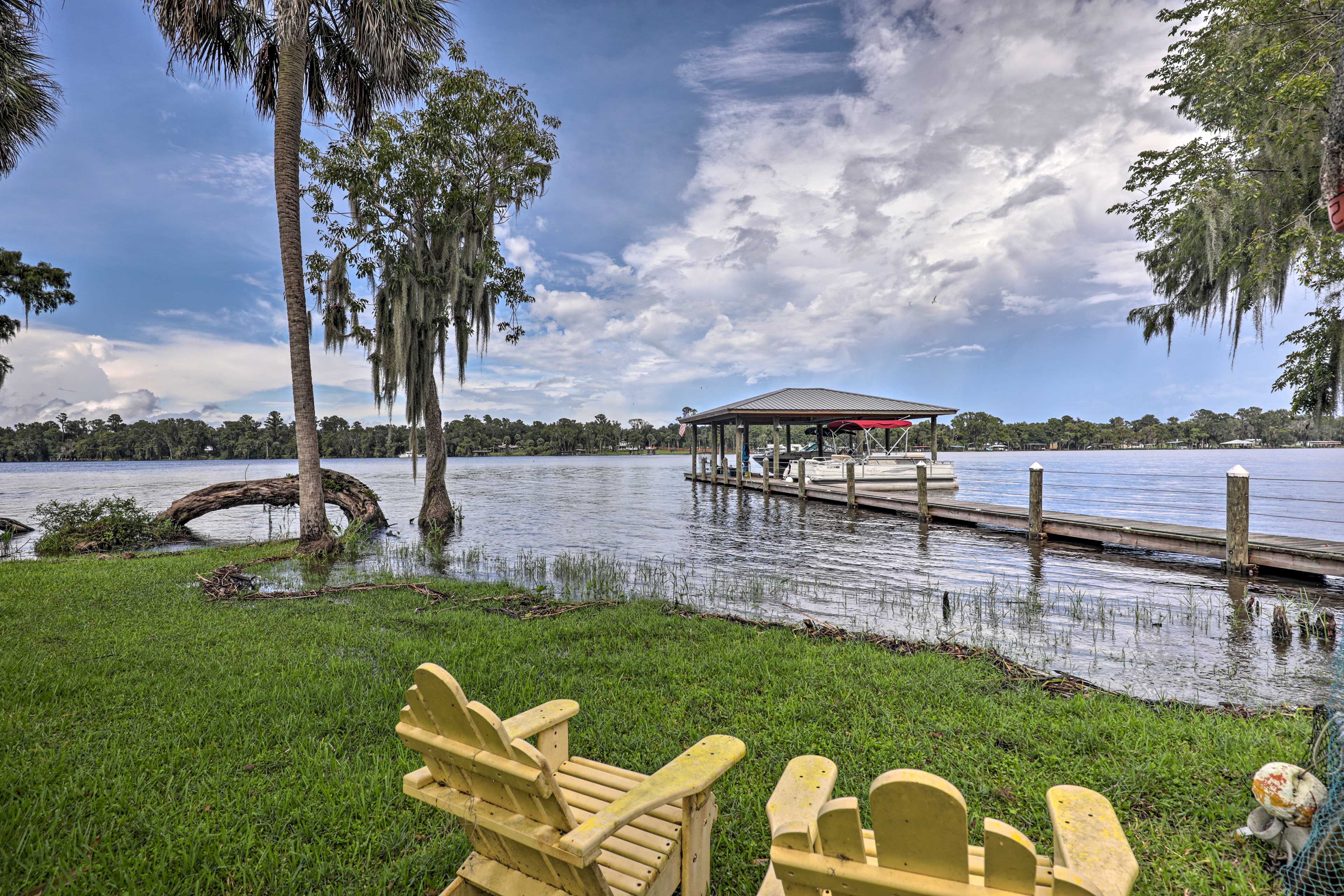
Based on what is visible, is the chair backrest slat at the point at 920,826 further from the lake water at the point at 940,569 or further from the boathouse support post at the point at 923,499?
the boathouse support post at the point at 923,499

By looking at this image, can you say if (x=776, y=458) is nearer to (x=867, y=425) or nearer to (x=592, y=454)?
(x=867, y=425)

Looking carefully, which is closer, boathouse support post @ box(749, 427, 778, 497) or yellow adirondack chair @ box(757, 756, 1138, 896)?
yellow adirondack chair @ box(757, 756, 1138, 896)

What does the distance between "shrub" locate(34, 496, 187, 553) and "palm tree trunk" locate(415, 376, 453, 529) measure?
209 inches

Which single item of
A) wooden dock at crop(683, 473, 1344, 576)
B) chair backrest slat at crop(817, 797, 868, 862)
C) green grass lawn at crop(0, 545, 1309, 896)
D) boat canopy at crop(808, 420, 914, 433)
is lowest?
wooden dock at crop(683, 473, 1344, 576)

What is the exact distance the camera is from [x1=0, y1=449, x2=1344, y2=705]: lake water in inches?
226

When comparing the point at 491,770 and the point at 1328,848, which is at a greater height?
the point at 491,770

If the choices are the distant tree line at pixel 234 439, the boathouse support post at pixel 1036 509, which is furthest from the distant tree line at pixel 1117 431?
the boathouse support post at pixel 1036 509

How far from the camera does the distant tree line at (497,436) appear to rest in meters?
80.2

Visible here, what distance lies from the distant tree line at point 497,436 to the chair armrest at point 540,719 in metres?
65.8

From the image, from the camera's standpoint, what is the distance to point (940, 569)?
10422 millimetres

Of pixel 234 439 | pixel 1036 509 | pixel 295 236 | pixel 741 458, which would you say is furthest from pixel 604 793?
pixel 234 439

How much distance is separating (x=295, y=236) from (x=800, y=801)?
11.3m

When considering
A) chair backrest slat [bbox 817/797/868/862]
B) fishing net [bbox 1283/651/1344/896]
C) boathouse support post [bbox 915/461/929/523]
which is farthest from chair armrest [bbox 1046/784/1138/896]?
boathouse support post [bbox 915/461/929/523]

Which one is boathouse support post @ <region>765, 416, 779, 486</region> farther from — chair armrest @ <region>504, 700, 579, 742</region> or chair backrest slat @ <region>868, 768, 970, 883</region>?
chair backrest slat @ <region>868, 768, 970, 883</region>
